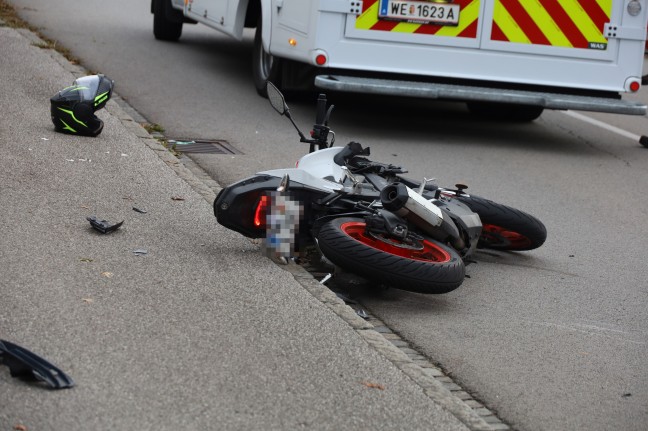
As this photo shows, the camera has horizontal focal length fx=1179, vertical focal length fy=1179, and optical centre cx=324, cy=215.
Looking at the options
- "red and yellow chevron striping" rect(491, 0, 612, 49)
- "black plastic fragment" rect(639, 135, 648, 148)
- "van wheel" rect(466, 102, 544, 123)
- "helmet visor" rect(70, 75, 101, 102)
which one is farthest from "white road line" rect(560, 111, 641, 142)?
"helmet visor" rect(70, 75, 101, 102)

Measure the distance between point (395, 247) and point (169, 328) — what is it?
1.51 meters

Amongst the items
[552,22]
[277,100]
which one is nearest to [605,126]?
[552,22]

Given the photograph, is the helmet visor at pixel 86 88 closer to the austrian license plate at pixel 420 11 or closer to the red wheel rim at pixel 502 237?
the austrian license plate at pixel 420 11

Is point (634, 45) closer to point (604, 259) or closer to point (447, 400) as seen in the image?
point (604, 259)

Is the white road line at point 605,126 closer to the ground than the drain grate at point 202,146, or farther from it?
closer to the ground

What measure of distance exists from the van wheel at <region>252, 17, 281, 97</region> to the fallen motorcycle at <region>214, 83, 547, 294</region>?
15.4 feet

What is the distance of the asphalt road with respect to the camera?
500 cm

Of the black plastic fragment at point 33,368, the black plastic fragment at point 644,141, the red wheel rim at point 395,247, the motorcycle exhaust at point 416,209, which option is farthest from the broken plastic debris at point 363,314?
the black plastic fragment at point 644,141

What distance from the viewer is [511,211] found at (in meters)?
6.84

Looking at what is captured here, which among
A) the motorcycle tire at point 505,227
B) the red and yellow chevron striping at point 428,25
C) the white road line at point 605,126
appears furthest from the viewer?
the white road line at point 605,126

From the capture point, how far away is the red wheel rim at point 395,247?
19.4ft

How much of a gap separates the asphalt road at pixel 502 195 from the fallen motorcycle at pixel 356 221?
0.22m

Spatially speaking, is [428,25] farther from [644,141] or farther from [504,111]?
[644,141]

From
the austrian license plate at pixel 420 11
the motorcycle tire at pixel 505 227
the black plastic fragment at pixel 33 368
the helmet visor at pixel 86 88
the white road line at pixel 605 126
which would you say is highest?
the austrian license plate at pixel 420 11
